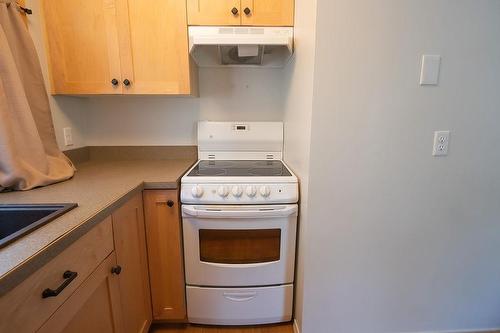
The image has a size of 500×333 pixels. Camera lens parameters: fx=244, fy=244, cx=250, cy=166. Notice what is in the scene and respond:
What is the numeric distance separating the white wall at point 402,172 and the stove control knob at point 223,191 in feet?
1.40

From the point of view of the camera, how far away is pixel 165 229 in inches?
50.7

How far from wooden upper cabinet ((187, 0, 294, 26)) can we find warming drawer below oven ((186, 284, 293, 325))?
59.9 inches

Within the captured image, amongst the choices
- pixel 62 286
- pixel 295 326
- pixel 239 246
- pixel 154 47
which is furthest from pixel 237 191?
pixel 154 47

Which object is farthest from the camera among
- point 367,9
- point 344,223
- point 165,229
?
point 165,229

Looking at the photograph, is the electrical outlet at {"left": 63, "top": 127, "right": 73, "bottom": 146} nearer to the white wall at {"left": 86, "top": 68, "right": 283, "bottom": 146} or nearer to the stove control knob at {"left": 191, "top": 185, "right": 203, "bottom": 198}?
the white wall at {"left": 86, "top": 68, "right": 283, "bottom": 146}

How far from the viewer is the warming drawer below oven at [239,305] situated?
1376 mm

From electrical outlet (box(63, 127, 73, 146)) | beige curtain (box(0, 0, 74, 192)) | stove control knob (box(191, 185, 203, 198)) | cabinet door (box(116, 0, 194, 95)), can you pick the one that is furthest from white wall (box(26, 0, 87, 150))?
stove control knob (box(191, 185, 203, 198))

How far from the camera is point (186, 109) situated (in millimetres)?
1828

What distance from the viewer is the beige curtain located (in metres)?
1.03

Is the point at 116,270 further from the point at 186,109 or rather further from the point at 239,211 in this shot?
the point at 186,109

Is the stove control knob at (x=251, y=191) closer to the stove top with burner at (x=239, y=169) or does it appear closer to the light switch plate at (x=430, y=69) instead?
the stove top with burner at (x=239, y=169)

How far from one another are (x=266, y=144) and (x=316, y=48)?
34.8 inches

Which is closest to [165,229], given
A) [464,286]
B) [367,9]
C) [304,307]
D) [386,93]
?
[304,307]

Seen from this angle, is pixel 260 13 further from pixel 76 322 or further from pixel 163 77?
pixel 76 322
